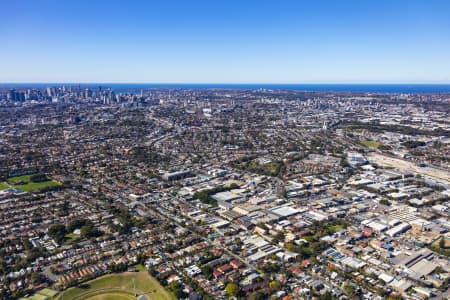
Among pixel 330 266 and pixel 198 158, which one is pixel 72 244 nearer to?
pixel 330 266

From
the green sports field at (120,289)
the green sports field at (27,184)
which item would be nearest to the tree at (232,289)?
the green sports field at (120,289)

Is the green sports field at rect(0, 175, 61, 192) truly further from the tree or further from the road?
the road

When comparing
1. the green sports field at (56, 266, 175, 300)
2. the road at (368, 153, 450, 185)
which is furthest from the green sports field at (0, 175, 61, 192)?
the road at (368, 153, 450, 185)

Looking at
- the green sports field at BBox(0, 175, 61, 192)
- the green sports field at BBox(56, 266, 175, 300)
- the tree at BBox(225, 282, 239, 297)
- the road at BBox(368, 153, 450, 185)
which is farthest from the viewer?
the road at BBox(368, 153, 450, 185)

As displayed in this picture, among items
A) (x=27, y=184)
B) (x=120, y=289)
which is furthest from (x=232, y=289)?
(x=27, y=184)

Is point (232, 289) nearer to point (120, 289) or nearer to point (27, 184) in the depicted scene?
point (120, 289)

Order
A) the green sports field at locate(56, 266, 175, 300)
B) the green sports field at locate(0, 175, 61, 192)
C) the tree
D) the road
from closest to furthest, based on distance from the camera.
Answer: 1. the tree
2. the green sports field at locate(56, 266, 175, 300)
3. the green sports field at locate(0, 175, 61, 192)
4. the road

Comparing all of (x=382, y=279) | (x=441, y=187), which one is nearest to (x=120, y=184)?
(x=382, y=279)

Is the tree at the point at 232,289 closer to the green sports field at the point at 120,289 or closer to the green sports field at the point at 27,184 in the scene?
the green sports field at the point at 120,289
